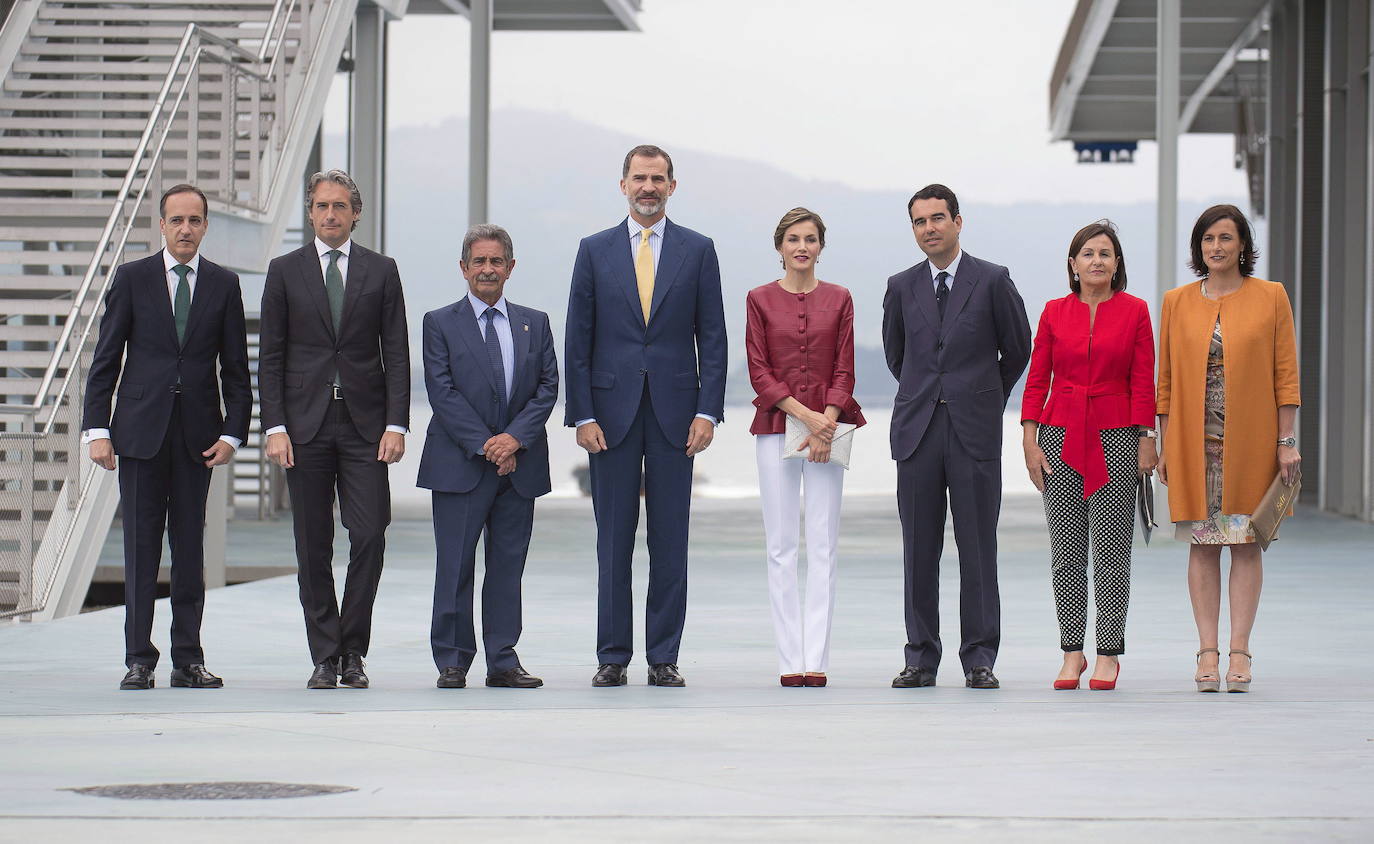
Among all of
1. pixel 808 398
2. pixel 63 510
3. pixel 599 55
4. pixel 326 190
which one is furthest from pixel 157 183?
pixel 599 55

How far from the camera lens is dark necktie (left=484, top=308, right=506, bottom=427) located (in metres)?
7.08

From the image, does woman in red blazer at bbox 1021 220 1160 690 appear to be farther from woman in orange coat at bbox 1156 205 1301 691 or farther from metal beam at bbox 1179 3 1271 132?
metal beam at bbox 1179 3 1271 132

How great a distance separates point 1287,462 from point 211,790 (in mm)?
3905

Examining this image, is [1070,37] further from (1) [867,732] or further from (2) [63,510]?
(1) [867,732]

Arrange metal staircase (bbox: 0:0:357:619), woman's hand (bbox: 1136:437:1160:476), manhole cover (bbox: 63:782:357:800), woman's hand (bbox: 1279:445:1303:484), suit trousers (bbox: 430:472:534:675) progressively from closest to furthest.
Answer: manhole cover (bbox: 63:782:357:800) < woman's hand (bbox: 1279:445:1303:484) < woman's hand (bbox: 1136:437:1160:476) < suit trousers (bbox: 430:472:534:675) < metal staircase (bbox: 0:0:357:619)

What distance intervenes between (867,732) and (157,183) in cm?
775

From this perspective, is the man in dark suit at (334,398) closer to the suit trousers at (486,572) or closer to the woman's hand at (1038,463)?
the suit trousers at (486,572)

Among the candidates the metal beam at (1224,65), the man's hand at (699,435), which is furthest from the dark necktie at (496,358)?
the metal beam at (1224,65)

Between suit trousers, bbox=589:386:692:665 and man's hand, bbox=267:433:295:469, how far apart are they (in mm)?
1115

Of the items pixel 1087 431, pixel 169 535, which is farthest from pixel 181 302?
pixel 1087 431

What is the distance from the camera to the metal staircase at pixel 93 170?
10.6 meters

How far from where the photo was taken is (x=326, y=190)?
6.94m

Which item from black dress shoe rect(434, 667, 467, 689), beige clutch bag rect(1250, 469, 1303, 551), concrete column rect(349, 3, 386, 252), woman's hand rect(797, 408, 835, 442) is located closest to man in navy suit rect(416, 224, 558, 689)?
black dress shoe rect(434, 667, 467, 689)

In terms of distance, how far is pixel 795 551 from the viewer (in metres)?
7.06
